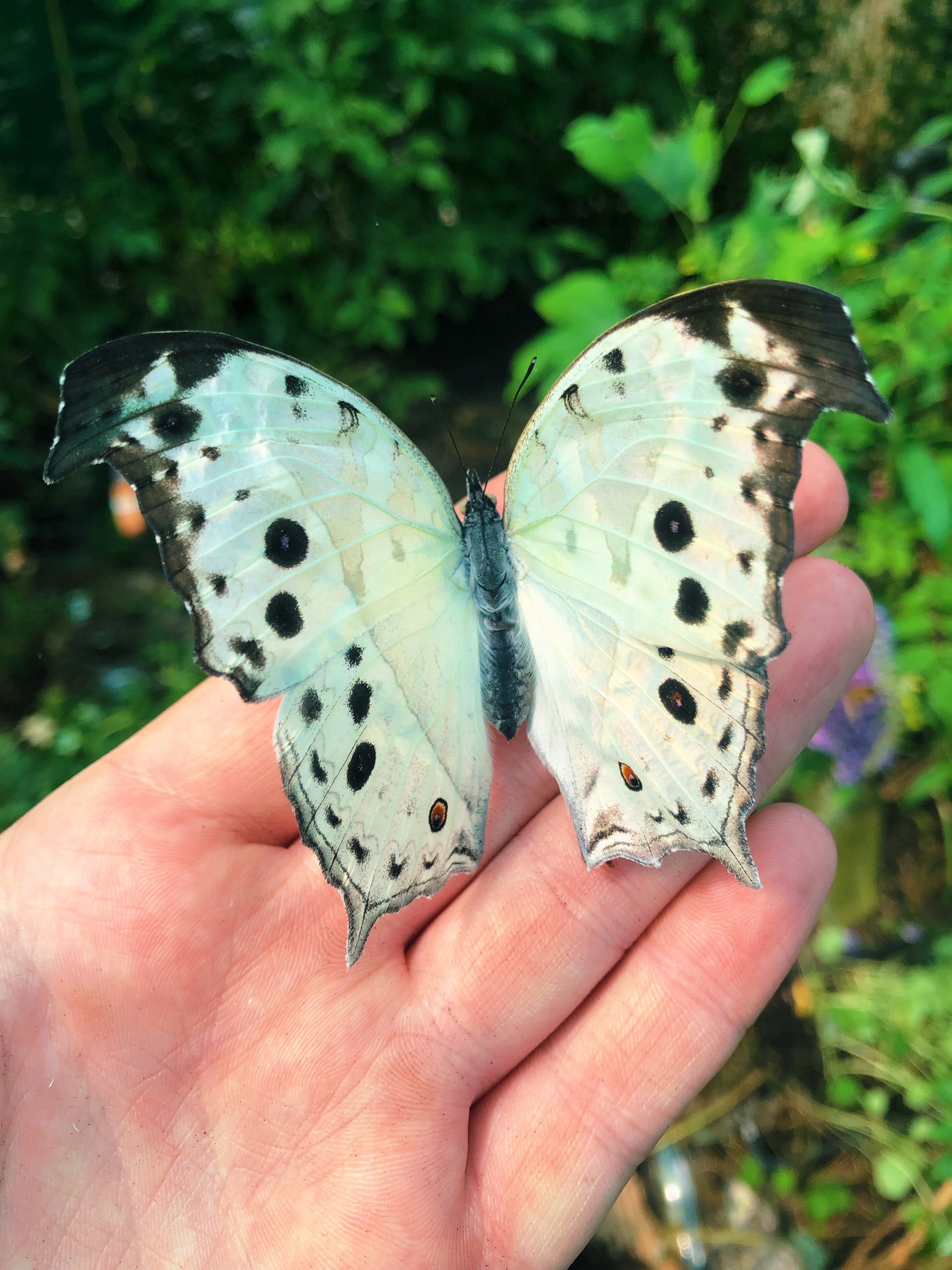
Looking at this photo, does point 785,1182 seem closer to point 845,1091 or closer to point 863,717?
point 845,1091

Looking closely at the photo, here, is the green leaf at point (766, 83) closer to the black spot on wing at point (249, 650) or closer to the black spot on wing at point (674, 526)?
the black spot on wing at point (674, 526)

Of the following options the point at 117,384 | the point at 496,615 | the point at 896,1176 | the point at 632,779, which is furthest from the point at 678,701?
the point at 896,1176

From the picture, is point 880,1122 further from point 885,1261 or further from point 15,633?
point 15,633

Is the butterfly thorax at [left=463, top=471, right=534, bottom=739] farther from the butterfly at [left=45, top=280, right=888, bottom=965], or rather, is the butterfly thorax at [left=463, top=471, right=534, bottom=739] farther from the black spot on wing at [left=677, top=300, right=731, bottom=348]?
the black spot on wing at [left=677, top=300, right=731, bottom=348]

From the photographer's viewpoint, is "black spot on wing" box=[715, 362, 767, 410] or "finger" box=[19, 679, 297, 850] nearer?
"black spot on wing" box=[715, 362, 767, 410]

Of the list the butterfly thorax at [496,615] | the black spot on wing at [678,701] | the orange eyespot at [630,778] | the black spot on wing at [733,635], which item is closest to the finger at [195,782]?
the butterfly thorax at [496,615]

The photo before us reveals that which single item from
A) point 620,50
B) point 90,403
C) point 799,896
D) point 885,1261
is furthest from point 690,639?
point 620,50

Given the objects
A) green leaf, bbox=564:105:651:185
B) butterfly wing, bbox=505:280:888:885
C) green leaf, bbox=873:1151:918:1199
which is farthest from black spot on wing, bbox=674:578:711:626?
green leaf, bbox=873:1151:918:1199
